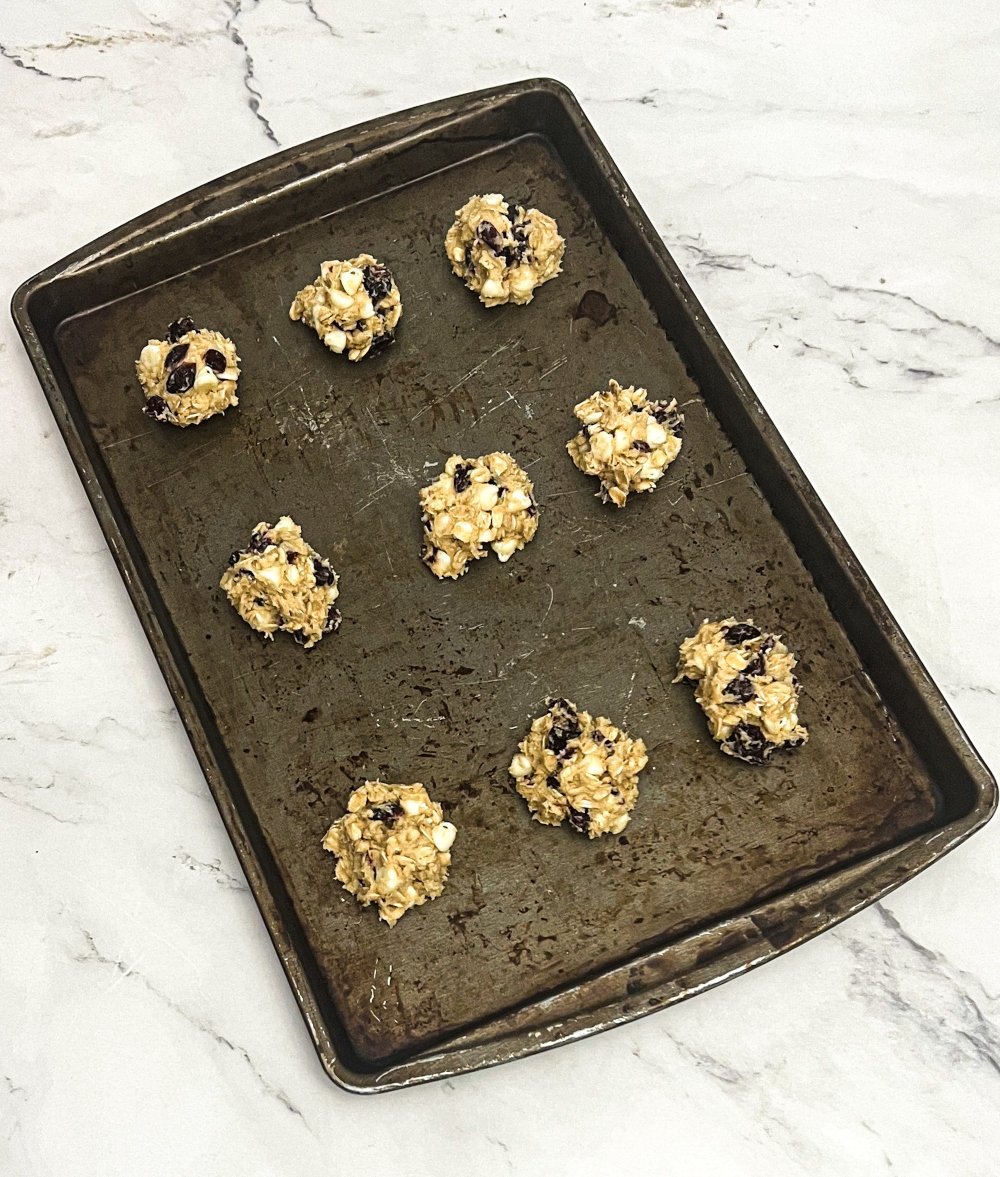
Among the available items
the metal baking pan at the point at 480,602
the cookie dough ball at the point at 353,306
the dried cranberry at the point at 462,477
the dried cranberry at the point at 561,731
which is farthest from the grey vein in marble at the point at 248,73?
the dried cranberry at the point at 561,731

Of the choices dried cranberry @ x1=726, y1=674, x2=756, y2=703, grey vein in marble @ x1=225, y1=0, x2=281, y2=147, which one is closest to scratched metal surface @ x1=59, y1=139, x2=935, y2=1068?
dried cranberry @ x1=726, y1=674, x2=756, y2=703

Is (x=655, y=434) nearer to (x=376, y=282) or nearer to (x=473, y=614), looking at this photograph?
(x=473, y=614)

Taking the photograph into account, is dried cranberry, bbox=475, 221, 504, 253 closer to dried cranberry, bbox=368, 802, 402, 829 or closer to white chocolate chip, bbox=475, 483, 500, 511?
white chocolate chip, bbox=475, 483, 500, 511

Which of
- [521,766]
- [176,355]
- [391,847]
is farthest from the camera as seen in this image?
[176,355]

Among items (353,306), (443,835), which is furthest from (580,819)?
(353,306)

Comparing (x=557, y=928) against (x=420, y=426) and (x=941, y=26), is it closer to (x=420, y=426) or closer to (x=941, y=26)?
(x=420, y=426)

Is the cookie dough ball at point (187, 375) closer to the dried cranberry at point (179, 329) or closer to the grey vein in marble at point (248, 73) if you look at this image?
the dried cranberry at point (179, 329)

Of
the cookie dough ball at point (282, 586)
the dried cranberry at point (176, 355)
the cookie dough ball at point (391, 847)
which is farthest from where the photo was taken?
the dried cranberry at point (176, 355)
